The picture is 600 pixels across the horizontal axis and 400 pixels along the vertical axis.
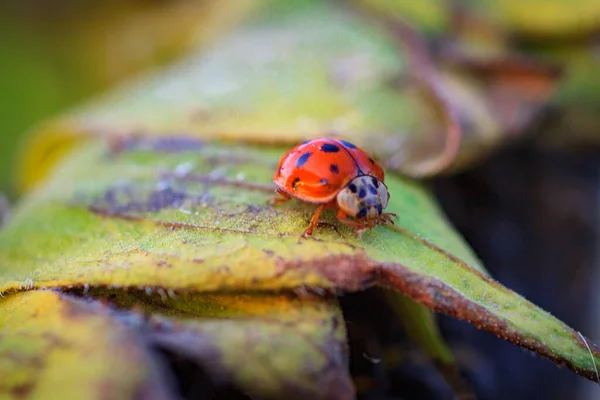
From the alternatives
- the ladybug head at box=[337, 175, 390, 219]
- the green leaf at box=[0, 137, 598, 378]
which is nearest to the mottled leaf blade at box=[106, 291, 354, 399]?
the green leaf at box=[0, 137, 598, 378]

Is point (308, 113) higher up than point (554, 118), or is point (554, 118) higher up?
point (308, 113)

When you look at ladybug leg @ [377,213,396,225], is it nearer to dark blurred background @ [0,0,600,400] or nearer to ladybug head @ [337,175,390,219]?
ladybug head @ [337,175,390,219]

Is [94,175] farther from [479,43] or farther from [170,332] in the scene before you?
[479,43]

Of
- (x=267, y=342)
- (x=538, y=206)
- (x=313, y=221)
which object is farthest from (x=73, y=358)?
(x=538, y=206)

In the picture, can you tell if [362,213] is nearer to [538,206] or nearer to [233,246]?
[233,246]

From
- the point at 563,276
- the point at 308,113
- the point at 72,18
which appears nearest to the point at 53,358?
the point at 308,113

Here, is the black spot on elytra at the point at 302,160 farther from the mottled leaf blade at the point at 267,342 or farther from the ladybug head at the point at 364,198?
the mottled leaf blade at the point at 267,342

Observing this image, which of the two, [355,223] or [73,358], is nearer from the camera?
[73,358]
